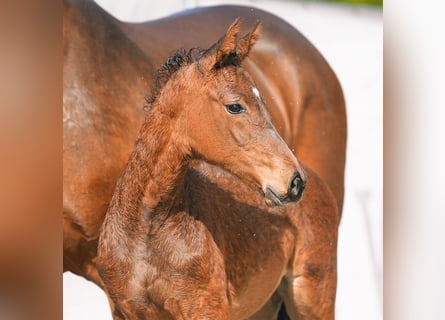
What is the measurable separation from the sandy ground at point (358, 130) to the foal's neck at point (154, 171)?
0.72 metres

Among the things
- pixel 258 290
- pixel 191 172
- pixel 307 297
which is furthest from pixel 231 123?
pixel 307 297

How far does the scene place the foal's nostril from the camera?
2084 millimetres

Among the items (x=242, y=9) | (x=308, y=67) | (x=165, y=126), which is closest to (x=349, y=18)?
(x=308, y=67)

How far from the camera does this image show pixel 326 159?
9.13 feet

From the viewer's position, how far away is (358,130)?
2852mm

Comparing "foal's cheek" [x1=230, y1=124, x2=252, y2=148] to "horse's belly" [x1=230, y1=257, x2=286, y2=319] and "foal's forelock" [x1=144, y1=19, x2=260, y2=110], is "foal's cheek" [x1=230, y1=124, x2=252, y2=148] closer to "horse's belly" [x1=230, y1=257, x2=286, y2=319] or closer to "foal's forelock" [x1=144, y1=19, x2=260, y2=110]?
"foal's forelock" [x1=144, y1=19, x2=260, y2=110]

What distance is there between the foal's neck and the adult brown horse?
136mm

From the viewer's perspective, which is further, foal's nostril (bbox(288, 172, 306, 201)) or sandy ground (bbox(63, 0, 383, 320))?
sandy ground (bbox(63, 0, 383, 320))

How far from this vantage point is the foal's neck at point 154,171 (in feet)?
7.13

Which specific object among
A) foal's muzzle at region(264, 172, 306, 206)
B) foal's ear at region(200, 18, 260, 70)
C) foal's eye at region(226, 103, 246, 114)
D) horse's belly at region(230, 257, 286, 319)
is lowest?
horse's belly at region(230, 257, 286, 319)

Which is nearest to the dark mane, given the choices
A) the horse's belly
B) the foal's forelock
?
the foal's forelock

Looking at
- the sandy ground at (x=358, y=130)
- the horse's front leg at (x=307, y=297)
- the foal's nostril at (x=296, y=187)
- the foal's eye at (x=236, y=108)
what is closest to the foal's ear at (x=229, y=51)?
the foal's eye at (x=236, y=108)

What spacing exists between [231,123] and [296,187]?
0.71 ft
